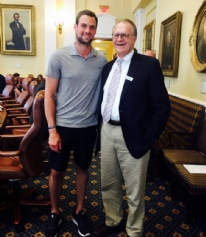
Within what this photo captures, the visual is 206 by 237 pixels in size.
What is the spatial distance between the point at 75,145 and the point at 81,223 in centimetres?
63

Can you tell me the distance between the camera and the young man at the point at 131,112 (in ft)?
5.38

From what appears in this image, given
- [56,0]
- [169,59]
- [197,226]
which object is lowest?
[197,226]

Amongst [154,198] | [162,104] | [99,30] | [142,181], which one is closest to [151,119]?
[162,104]

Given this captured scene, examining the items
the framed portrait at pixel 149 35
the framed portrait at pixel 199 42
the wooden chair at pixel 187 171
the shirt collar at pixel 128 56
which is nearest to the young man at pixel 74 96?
the shirt collar at pixel 128 56

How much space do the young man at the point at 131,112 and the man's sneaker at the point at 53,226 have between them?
Result: 1.82ft

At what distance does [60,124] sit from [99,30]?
6006 millimetres

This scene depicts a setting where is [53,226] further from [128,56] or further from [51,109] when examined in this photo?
[128,56]

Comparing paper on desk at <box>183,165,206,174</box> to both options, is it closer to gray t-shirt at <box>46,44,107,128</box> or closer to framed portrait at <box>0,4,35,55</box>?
gray t-shirt at <box>46,44,107,128</box>

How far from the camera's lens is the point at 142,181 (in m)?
1.79

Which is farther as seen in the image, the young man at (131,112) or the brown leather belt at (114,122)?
the brown leather belt at (114,122)

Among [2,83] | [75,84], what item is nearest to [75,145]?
[75,84]

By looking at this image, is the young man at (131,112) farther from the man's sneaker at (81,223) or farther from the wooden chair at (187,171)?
the wooden chair at (187,171)

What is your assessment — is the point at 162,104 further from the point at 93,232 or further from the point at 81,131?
the point at 93,232

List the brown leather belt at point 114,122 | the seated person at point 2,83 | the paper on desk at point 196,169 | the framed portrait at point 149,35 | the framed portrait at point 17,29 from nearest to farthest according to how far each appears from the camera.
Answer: the brown leather belt at point 114,122
the paper on desk at point 196,169
the framed portrait at point 149,35
the seated person at point 2,83
the framed portrait at point 17,29
